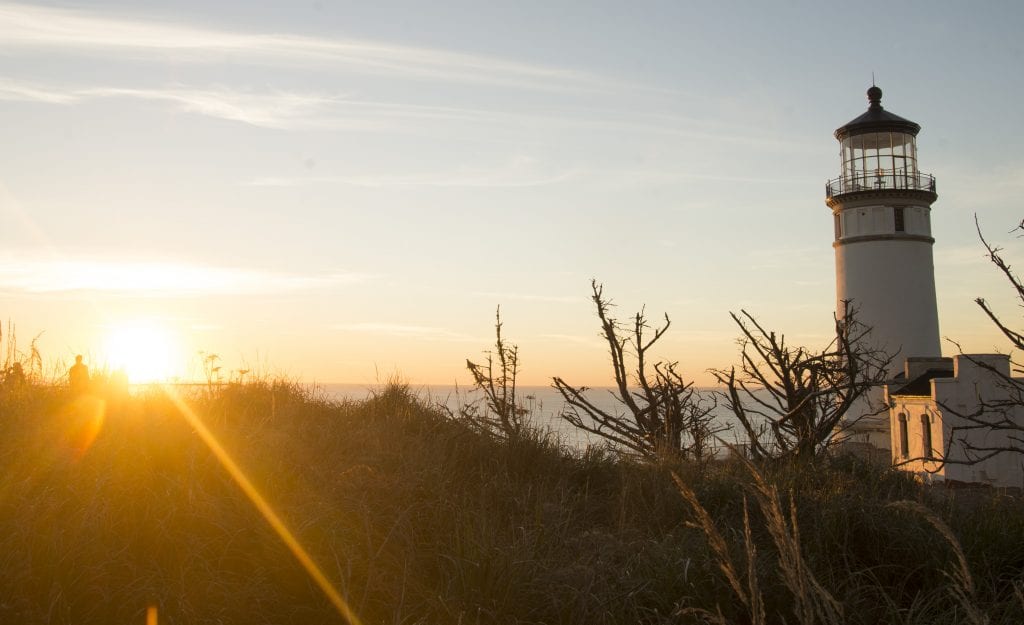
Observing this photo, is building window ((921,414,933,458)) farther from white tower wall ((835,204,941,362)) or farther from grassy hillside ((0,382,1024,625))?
grassy hillside ((0,382,1024,625))

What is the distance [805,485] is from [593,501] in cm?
194

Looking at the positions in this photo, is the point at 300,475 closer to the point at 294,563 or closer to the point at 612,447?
the point at 294,563

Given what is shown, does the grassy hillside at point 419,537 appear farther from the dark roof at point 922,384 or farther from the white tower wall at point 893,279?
the white tower wall at point 893,279

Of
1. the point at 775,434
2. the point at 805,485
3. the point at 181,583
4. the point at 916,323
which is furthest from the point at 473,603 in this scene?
the point at 916,323

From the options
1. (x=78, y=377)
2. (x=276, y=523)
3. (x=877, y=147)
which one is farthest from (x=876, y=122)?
(x=276, y=523)

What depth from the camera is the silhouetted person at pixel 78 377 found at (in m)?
9.28

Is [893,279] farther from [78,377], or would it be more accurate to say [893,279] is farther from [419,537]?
[419,537]

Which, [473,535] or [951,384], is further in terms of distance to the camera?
[951,384]

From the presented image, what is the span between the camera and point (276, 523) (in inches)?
226

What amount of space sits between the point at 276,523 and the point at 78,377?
5.35 metres

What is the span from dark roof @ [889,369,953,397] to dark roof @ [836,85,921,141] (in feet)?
33.5

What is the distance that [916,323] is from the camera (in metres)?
32.1

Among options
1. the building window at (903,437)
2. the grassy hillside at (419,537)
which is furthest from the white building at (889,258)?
the grassy hillside at (419,537)

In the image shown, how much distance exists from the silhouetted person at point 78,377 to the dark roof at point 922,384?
1022 inches
